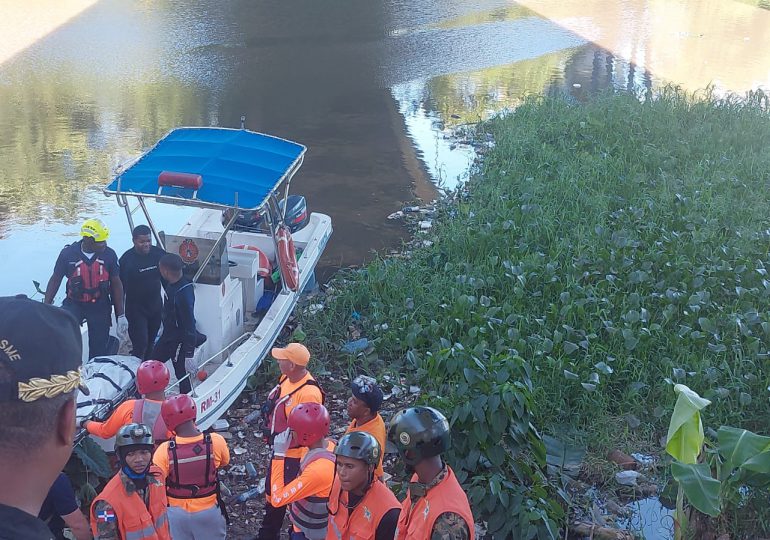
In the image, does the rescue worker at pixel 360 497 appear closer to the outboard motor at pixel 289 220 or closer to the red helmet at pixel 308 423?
the red helmet at pixel 308 423

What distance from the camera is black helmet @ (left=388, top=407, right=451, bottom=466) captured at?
3543mm

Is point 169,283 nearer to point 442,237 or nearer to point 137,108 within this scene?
point 442,237

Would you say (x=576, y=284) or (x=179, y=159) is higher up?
(x=179, y=159)

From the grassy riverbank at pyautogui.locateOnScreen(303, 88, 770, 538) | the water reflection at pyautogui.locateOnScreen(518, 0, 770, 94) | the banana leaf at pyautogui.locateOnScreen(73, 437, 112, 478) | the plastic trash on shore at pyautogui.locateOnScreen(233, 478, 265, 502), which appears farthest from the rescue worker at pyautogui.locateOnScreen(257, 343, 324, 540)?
the water reflection at pyautogui.locateOnScreen(518, 0, 770, 94)

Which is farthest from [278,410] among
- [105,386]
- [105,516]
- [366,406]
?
[105,386]

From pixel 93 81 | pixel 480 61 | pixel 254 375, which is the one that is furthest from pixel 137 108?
pixel 254 375

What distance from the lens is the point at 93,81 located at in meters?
16.0

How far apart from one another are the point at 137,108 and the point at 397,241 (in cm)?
702

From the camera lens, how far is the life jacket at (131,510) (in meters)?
3.75

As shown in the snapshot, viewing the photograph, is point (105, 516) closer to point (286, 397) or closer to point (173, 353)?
point (286, 397)

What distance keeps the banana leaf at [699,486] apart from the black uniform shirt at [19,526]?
3450 millimetres

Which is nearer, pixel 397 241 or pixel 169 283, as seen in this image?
pixel 169 283

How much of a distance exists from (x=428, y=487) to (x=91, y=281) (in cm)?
376

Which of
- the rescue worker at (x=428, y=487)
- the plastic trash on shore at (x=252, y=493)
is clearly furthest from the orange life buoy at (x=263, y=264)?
the rescue worker at (x=428, y=487)
